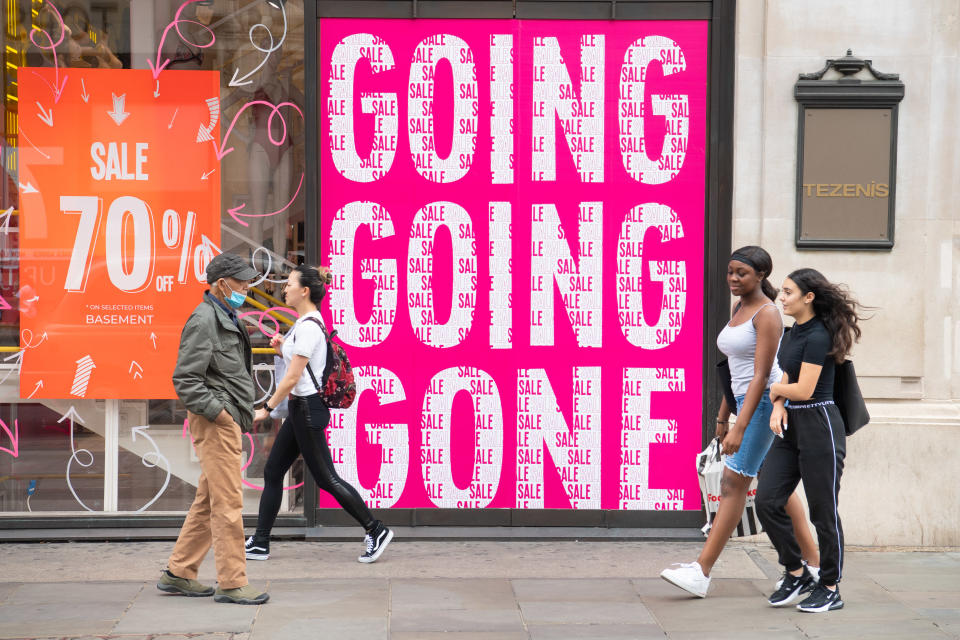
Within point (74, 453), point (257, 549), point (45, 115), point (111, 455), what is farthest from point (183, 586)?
point (45, 115)

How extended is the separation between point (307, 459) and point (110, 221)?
2.26 metres

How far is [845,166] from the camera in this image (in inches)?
286

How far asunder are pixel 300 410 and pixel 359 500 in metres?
0.68

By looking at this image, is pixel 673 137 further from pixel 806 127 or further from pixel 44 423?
pixel 44 423

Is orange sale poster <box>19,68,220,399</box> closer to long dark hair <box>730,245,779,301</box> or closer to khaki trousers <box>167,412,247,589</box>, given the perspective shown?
khaki trousers <box>167,412,247,589</box>

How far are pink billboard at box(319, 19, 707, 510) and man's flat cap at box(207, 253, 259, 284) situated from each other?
1671mm

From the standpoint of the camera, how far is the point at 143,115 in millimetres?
7352

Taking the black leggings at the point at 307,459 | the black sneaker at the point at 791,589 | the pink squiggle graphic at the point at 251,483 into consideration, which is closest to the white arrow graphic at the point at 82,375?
the pink squiggle graphic at the point at 251,483

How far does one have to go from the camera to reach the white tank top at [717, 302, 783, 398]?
19.0 feet

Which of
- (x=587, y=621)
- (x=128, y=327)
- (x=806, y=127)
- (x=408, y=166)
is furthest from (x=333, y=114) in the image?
(x=587, y=621)

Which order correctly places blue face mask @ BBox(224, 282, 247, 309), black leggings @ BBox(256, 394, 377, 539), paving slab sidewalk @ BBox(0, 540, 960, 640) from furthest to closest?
black leggings @ BBox(256, 394, 377, 539), blue face mask @ BBox(224, 282, 247, 309), paving slab sidewalk @ BBox(0, 540, 960, 640)

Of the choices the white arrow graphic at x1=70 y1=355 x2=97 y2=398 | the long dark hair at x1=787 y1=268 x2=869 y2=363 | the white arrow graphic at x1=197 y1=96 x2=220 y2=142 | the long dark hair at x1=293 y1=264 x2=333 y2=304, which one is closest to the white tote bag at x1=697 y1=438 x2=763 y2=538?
the long dark hair at x1=787 y1=268 x2=869 y2=363

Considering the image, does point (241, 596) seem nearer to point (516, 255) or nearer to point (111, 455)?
point (111, 455)

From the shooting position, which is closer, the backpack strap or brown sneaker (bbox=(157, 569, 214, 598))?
brown sneaker (bbox=(157, 569, 214, 598))
